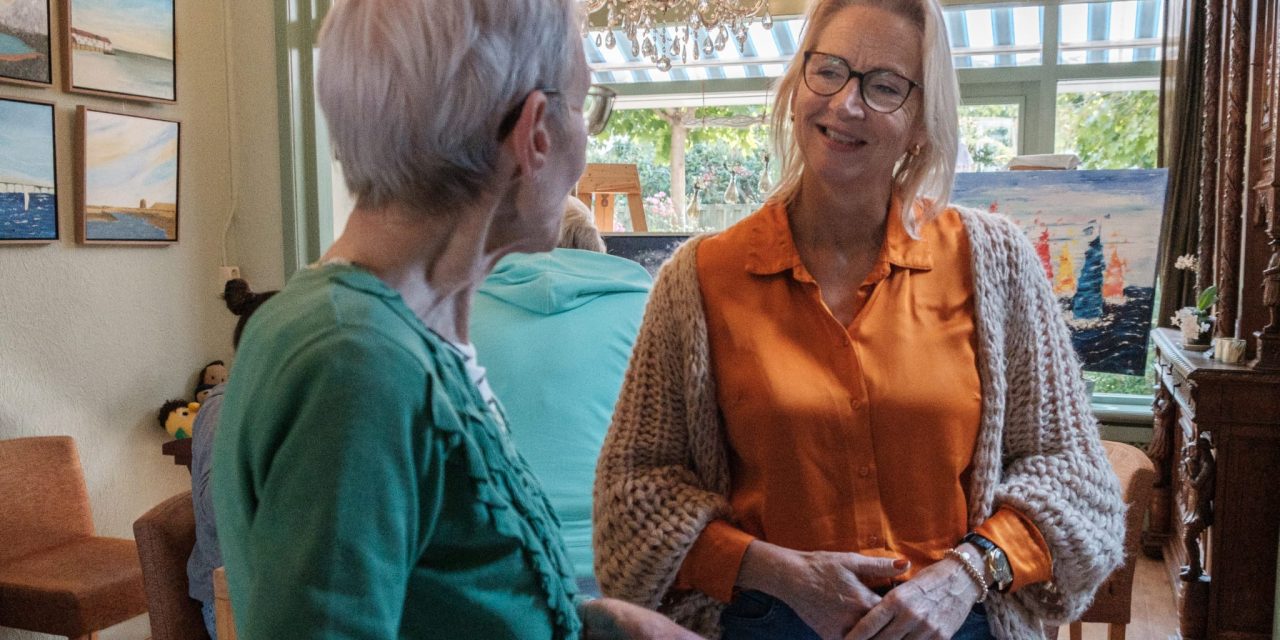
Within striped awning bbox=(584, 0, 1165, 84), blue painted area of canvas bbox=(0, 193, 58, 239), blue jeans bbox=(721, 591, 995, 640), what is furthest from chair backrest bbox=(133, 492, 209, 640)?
striped awning bbox=(584, 0, 1165, 84)

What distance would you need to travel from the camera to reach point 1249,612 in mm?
3061

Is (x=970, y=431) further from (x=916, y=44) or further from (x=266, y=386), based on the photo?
(x=266, y=386)

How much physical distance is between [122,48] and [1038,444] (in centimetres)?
365

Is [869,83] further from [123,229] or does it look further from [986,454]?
[123,229]

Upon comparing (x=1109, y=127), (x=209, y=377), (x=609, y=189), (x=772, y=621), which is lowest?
(x=209, y=377)

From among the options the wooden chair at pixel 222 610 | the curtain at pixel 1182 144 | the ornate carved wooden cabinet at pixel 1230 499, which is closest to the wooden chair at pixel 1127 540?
the ornate carved wooden cabinet at pixel 1230 499

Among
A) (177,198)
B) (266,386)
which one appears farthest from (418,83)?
(177,198)

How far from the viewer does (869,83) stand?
1.35m

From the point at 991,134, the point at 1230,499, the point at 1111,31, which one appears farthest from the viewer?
the point at 991,134

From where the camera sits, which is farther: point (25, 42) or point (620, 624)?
point (25, 42)

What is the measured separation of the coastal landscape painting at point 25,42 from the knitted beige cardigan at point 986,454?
9.68 ft

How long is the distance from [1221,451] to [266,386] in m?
3.10

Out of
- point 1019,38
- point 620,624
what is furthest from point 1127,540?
point 1019,38

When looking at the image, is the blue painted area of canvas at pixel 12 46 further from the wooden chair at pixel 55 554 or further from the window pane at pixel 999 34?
the window pane at pixel 999 34
